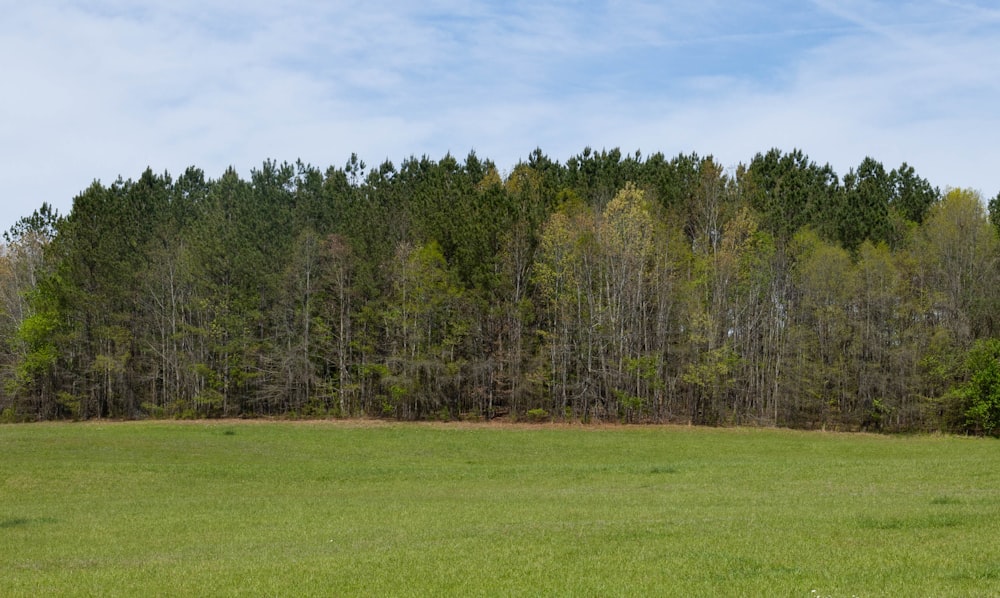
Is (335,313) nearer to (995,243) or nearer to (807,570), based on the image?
(995,243)

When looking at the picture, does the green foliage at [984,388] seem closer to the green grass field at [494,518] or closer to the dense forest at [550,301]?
the dense forest at [550,301]

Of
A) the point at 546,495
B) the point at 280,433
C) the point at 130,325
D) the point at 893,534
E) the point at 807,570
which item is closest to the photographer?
the point at 807,570

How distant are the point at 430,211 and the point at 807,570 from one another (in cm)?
5171

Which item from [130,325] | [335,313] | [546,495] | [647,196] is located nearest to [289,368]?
[335,313]

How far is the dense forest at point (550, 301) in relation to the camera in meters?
56.5

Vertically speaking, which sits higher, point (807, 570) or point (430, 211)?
point (430, 211)

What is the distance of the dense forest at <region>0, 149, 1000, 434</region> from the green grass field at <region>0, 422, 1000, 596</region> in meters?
15.2

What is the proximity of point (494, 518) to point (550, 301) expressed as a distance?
1573 inches

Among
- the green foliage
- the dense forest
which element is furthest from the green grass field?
the dense forest

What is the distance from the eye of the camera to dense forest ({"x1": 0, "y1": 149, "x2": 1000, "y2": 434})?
5650cm

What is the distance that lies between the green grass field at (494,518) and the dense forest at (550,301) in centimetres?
1516

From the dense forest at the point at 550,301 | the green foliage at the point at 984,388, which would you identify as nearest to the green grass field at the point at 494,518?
the green foliage at the point at 984,388

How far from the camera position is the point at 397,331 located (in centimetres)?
6056

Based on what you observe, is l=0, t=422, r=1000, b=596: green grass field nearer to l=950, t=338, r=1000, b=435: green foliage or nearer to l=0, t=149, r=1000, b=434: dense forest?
l=950, t=338, r=1000, b=435: green foliage
